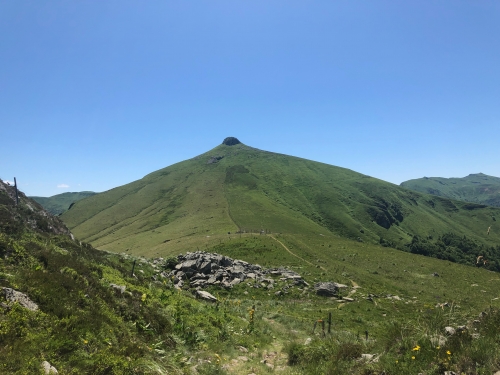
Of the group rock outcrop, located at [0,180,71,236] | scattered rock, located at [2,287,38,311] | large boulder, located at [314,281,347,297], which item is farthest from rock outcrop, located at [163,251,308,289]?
scattered rock, located at [2,287,38,311]

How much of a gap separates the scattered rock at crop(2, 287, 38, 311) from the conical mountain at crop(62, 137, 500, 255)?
5745 centimetres

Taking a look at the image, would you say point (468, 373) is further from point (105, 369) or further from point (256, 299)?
point (256, 299)

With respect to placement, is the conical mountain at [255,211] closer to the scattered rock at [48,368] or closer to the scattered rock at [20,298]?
the scattered rock at [20,298]

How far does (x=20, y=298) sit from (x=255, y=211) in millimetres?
99751

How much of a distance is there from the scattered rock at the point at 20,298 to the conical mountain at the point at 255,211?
188 feet

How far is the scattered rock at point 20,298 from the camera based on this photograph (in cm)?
908

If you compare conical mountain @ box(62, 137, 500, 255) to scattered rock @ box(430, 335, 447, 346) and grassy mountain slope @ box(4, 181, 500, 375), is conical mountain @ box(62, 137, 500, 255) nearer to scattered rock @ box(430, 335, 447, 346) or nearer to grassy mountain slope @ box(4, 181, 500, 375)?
grassy mountain slope @ box(4, 181, 500, 375)

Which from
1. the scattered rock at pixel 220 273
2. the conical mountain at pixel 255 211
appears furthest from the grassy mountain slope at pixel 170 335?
the conical mountain at pixel 255 211

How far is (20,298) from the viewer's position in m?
9.32

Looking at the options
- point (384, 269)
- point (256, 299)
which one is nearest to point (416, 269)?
point (384, 269)

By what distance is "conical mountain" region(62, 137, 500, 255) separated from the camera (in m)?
96.9

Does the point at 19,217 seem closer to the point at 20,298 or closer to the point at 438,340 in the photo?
the point at 20,298

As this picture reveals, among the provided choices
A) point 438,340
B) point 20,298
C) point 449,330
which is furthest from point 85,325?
point 449,330

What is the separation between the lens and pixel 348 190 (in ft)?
574
